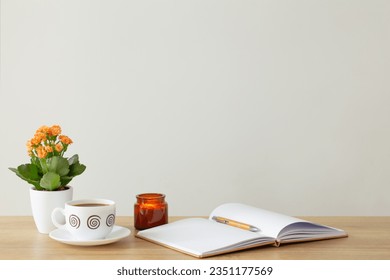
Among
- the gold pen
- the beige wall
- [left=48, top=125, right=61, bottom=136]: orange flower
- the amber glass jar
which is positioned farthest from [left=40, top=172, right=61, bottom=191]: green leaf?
the beige wall

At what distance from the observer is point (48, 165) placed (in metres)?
1.49

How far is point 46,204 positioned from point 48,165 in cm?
10

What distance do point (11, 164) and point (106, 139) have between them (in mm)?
498

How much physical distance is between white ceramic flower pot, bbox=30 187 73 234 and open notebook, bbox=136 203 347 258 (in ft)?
0.72

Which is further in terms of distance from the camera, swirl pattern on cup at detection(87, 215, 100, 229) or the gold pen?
the gold pen

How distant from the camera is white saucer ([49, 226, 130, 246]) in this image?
132 centimetres

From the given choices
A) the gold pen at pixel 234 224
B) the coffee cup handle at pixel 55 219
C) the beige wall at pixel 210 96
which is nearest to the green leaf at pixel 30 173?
the coffee cup handle at pixel 55 219

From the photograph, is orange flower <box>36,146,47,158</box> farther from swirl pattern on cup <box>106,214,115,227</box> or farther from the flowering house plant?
swirl pattern on cup <box>106,214,115,227</box>

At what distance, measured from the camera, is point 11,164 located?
2.94m

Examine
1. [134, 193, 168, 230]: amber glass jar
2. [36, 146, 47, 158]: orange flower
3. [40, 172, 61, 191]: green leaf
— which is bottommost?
[134, 193, 168, 230]: amber glass jar

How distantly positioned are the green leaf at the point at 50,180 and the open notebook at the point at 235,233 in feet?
0.80
